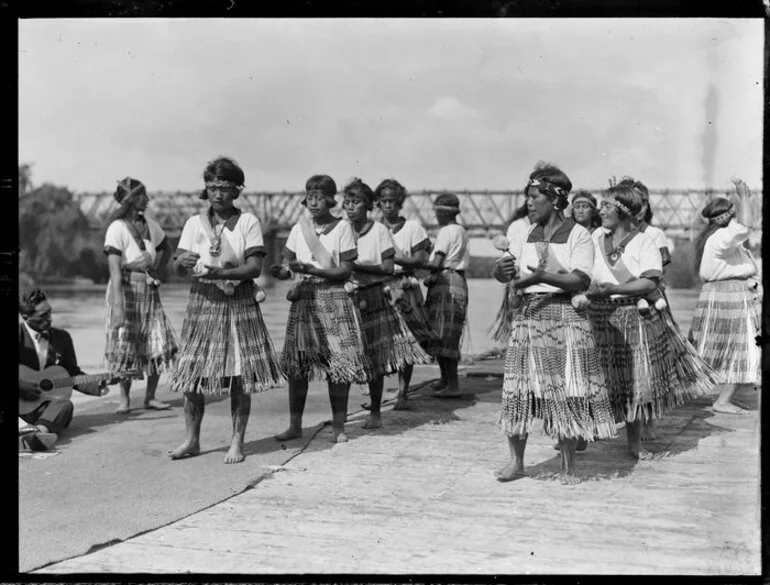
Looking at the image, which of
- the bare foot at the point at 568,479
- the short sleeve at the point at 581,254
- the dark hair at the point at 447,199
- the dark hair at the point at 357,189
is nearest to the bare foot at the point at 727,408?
the bare foot at the point at 568,479

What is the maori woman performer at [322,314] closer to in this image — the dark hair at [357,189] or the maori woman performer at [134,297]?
the dark hair at [357,189]

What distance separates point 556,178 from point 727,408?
337cm

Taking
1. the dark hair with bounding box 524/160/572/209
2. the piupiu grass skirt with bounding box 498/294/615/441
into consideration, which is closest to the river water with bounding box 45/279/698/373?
the piupiu grass skirt with bounding box 498/294/615/441

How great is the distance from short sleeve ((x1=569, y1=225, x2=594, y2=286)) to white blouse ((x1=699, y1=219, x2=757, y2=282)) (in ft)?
8.68

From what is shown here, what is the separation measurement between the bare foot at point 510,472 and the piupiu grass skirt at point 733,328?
2911 mm

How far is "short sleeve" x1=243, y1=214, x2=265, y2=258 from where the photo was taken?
6.02m

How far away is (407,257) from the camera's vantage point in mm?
8195

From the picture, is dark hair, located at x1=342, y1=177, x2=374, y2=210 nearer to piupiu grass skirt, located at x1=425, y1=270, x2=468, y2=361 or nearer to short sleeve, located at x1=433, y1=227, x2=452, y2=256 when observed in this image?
short sleeve, located at x1=433, y1=227, x2=452, y2=256

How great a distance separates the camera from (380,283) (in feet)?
24.4

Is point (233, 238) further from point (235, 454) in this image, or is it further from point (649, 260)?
point (649, 260)

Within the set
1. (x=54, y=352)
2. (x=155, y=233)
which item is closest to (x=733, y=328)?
(x=155, y=233)

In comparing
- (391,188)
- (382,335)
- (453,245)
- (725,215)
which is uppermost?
(391,188)

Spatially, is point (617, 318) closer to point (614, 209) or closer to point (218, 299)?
point (614, 209)
